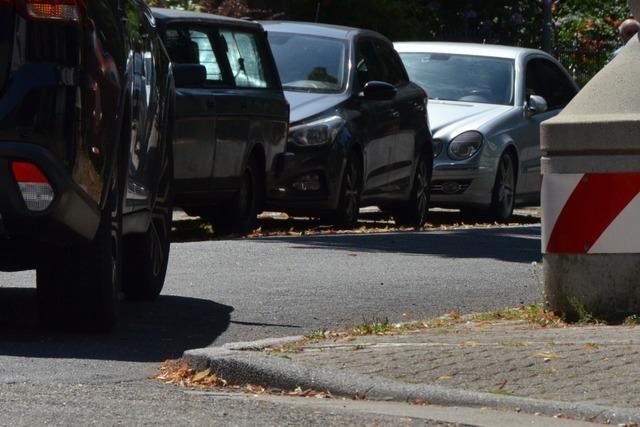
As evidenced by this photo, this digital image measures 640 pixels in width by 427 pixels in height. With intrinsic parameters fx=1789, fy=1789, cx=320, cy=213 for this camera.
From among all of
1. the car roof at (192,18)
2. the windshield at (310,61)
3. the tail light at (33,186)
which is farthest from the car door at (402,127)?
the tail light at (33,186)

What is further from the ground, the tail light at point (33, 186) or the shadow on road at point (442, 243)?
the tail light at point (33, 186)

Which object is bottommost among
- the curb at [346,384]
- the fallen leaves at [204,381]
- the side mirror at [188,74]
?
the fallen leaves at [204,381]

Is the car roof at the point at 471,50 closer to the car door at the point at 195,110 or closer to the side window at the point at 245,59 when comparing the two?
the side window at the point at 245,59

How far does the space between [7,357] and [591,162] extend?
2728mm

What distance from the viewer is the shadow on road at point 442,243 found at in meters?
12.5

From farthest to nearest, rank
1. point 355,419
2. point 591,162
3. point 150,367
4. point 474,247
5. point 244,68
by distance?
point 244,68 → point 474,247 → point 591,162 → point 150,367 → point 355,419

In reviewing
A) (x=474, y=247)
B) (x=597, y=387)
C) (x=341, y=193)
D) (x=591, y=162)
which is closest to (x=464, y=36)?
(x=341, y=193)

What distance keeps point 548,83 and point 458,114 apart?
1.71 metres

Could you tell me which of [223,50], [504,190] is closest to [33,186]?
[223,50]

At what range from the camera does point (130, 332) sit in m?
8.02

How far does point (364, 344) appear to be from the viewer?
7.05 meters

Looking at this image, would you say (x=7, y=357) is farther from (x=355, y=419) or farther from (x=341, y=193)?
(x=341, y=193)

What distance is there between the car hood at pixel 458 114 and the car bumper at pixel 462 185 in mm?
394

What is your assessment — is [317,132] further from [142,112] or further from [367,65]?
[142,112]
